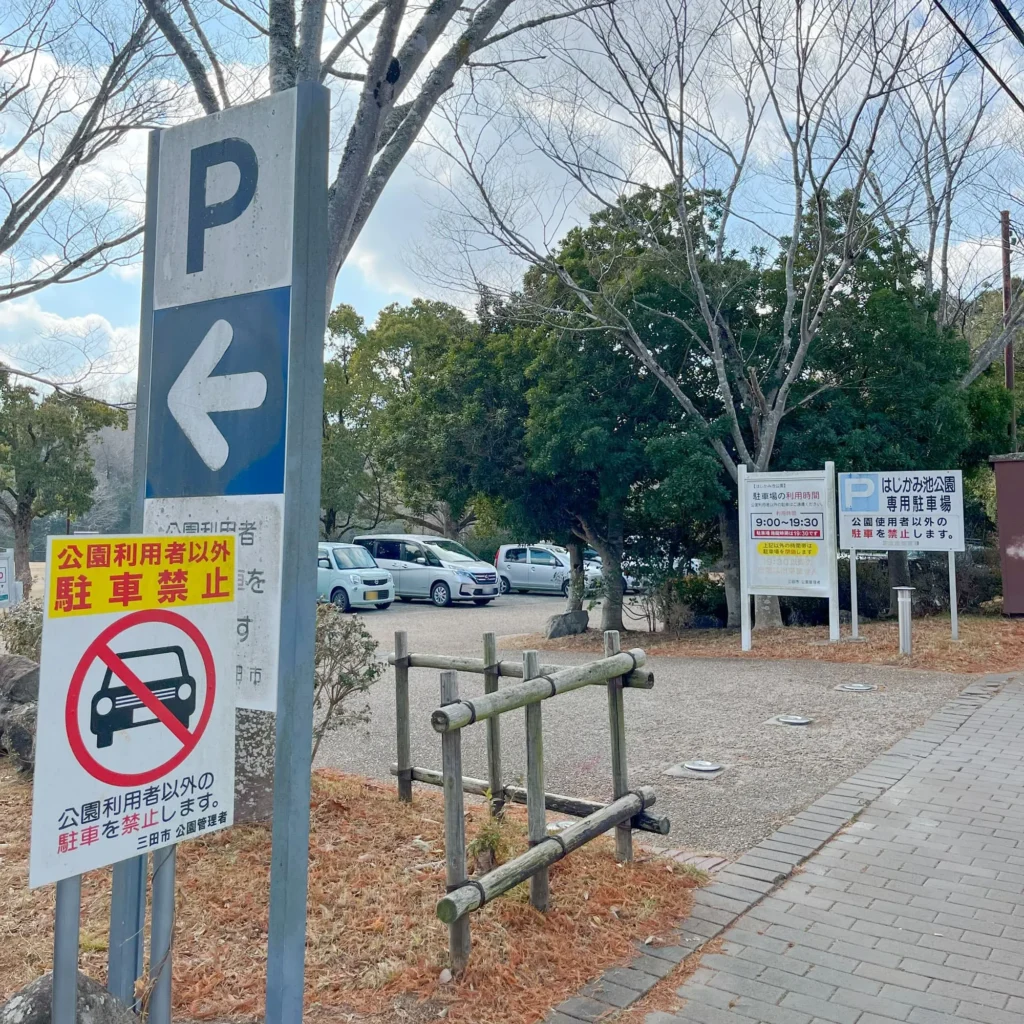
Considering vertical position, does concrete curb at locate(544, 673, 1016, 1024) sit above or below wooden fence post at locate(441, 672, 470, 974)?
below

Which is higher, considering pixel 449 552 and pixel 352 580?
pixel 449 552

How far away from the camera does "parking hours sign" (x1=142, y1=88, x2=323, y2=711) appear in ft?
8.44

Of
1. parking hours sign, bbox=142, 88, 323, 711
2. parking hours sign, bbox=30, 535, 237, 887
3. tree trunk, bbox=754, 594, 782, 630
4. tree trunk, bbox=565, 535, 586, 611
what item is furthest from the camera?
tree trunk, bbox=565, 535, 586, 611

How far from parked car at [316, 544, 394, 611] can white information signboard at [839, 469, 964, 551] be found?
12.2 m

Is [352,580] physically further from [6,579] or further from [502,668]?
[502,668]

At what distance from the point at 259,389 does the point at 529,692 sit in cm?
176

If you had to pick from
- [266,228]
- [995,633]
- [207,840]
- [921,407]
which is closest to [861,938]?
[207,840]

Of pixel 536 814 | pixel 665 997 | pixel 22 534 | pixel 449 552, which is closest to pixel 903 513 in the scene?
pixel 536 814

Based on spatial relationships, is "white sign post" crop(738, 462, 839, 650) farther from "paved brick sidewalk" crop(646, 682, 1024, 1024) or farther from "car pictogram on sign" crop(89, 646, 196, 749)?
"car pictogram on sign" crop(89, 646, 196, 749)

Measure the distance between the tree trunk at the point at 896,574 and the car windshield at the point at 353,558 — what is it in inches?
476

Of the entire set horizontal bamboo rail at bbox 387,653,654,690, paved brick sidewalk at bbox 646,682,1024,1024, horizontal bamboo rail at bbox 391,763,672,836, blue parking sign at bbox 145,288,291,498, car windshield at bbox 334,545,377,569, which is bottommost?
paved brick sidewalk at bbox 646,682,1024,1024

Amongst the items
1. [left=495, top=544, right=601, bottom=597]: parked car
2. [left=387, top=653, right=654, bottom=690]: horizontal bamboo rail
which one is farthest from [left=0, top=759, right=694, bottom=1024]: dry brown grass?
[left=495, top=544, right=601, bottom=597]: parked car

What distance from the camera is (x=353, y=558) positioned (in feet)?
74.5

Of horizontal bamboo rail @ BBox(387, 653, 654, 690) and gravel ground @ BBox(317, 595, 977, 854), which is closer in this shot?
horizontal bamboo rail @ BBox(387, 653, 654, 690)
